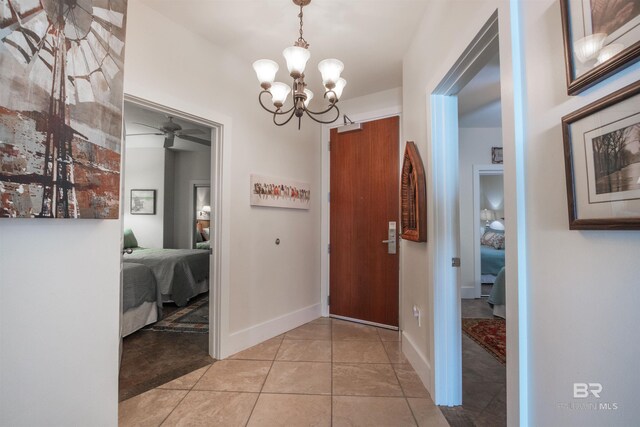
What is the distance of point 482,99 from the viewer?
3328mm

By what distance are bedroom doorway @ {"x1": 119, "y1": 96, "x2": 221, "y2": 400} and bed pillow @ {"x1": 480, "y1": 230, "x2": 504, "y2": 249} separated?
524 cm

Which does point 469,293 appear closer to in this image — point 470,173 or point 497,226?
point 470,173

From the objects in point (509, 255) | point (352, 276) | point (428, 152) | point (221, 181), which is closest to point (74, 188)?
point (221, 181)

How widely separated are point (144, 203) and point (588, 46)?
256 inches

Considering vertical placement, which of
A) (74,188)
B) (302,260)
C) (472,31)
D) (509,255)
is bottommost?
(302,260)

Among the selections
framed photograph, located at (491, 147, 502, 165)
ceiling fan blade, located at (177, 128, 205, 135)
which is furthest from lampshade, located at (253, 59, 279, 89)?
framed photograph, located at (491, 147, 502, 165)

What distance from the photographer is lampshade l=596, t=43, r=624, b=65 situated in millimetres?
636

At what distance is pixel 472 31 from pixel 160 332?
3.61 metres

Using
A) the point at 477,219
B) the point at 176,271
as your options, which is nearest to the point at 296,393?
the point at 176,271

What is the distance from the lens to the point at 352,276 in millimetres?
3271

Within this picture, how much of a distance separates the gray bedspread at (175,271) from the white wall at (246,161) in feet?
5.15

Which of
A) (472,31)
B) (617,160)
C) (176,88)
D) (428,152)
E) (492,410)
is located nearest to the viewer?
(617,160)

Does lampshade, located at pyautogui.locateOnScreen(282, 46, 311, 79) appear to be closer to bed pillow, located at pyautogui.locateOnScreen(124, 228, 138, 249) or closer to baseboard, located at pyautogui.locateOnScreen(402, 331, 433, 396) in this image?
baseboard, located at pyautogui.locateOnScreen(402, 331, 433, 396)

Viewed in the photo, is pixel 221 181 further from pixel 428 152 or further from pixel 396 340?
pixel 396 340
